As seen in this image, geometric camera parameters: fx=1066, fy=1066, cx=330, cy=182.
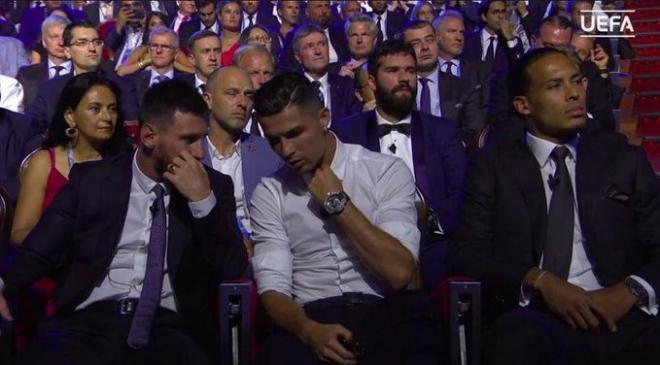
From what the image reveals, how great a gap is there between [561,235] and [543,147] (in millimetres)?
319

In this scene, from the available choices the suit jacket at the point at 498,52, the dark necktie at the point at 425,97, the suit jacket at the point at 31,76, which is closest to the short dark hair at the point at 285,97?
the dark necktie at the point at 425,97

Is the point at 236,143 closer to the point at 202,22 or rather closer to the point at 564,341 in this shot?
the point at 564,341

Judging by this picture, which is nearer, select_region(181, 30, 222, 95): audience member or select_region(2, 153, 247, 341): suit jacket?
select_region(2, 153, 247, 341): suit jacket

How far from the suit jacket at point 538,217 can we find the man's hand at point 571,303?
0.33 feet

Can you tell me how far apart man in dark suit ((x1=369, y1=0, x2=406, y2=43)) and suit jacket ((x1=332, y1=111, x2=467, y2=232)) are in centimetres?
623

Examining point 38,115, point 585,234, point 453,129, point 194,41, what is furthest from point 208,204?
point 194,41

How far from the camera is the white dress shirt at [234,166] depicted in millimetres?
4840

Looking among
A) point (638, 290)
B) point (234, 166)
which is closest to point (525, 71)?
point (638, 290)

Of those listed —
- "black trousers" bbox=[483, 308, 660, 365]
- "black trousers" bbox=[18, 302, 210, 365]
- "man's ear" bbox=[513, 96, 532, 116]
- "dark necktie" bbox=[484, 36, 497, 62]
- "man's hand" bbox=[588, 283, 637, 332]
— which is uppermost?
"man's ear" bbox=[513, 96, 532, 116]

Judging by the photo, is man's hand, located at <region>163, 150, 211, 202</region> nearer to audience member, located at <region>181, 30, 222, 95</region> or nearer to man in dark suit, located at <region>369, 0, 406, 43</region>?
audience member, located at <region>181, 30, 222, 95</region>

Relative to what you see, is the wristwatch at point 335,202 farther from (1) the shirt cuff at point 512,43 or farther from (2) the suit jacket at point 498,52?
(1) the shirt cuff at point 512,43

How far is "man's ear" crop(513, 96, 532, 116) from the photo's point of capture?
3.70 meters

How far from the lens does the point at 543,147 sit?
3627 mm

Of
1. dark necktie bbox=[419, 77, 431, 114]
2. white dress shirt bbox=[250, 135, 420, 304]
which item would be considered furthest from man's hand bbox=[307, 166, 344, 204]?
dark necktie bbox=[419, 77, 431, 114]
